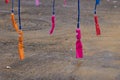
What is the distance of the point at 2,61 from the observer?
821cm

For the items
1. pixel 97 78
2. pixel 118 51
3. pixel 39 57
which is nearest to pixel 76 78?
pixel 97 78

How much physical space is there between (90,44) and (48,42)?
126cm

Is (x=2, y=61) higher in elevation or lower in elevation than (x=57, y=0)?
lower

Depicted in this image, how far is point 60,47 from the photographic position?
9.33m

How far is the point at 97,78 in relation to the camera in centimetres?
725

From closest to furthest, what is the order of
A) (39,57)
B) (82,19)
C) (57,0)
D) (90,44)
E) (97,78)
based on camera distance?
1. (97,78)
2. (39,57)
3. (90,44)
4. (82,19)
5. (57,0)

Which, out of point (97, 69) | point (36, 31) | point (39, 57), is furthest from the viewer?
point (36, 31)

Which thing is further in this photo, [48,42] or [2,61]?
[48,42]

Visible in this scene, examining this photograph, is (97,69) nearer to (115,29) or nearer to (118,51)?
(118,51)

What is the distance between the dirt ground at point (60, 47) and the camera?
752 centimetres

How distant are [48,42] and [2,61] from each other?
1.97 m

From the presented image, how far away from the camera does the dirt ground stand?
7.52 m

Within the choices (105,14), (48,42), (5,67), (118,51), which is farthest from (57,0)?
(5,67)

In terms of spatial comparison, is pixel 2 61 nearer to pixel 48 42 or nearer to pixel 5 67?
pixel 5 67
